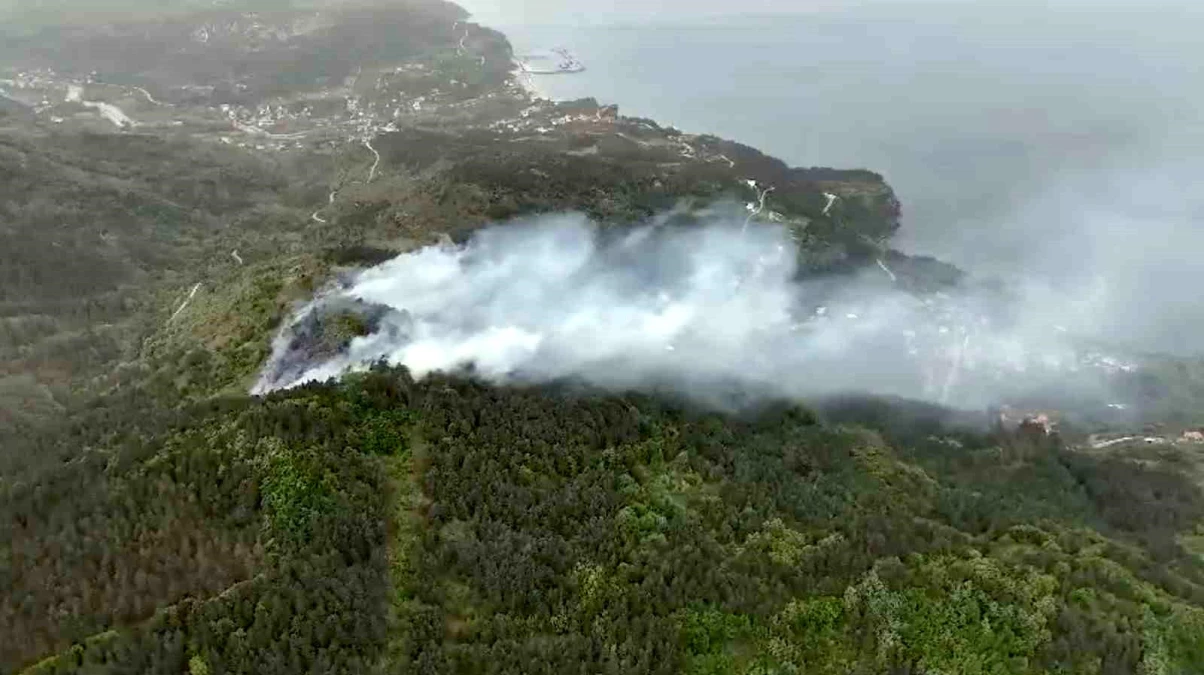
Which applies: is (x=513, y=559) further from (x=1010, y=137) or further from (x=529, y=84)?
(x=529, y=84)

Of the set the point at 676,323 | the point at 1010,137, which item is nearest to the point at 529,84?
the point at 1010,137

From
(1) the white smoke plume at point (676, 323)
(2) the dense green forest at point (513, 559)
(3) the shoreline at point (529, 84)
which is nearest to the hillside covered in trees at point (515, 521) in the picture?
(2) the dense green forest at point (513, 559)

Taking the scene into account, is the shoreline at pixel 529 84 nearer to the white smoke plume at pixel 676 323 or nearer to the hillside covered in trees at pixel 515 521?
the white smoke plume at pixel 676 323

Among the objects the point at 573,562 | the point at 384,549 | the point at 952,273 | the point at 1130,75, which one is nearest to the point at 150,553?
the point at 384,549

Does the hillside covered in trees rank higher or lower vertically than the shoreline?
higher

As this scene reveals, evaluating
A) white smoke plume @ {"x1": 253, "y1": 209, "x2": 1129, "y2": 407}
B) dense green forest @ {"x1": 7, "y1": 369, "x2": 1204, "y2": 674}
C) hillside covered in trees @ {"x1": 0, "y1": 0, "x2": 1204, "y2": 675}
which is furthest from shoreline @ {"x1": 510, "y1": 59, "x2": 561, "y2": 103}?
dense green forest @ {"x1": 7, "y1": 369, "x2": 1204, "y2": 674}

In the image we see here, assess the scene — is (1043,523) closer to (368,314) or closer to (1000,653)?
(1000,653)

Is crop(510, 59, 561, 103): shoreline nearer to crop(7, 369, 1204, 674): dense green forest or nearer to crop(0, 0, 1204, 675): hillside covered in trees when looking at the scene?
crop(0, 0, 1204, 675): hillside covered in trees
